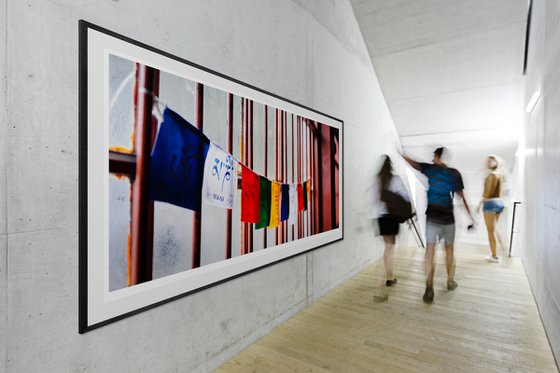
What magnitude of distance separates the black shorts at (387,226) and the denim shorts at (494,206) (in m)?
2.49

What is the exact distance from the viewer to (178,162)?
1928 millimetres

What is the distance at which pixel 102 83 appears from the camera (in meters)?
1.55

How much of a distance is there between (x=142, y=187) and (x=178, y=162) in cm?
29

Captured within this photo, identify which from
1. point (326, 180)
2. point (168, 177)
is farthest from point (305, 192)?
point (168, 177)

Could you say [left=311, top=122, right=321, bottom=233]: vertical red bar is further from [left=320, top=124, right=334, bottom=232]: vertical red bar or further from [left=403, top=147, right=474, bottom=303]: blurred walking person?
[left=403, top=147, right=474, bottom=303]: blurred walking person

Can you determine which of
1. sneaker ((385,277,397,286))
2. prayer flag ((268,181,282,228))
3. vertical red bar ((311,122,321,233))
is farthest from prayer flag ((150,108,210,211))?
sneaker ((385,277,397,286))

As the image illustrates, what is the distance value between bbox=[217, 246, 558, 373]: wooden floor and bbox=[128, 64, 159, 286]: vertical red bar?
1.02 metres

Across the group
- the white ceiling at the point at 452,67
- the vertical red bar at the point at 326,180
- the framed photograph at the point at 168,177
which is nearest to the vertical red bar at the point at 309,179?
the vertical red bar at the point at 326,180

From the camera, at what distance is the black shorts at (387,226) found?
3826mm

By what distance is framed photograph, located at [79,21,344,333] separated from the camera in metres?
1.53

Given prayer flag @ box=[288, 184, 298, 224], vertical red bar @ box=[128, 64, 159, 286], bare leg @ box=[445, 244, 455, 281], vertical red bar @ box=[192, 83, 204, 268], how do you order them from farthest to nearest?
bare leg @ box=[445, 244, 455, 281] → prayer flag @ box=[288, 184, 298, 224] → vertical red bar @ box=[192, 83, 204, 268] → vertical red bar @ box=[128, 64, 159, 286]

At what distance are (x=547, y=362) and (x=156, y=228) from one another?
9.28ft

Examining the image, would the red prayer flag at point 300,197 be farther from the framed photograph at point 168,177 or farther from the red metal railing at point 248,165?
the framed photograph at point 168,177

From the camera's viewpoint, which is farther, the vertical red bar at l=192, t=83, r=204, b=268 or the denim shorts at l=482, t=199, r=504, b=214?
the denim shorts at l=482, t=199, r=504, b=214
